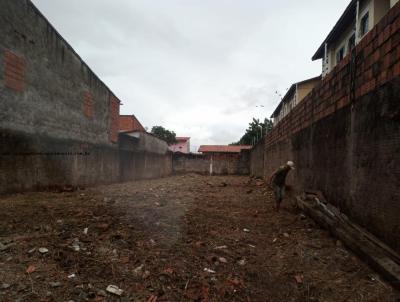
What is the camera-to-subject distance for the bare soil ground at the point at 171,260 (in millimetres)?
2227

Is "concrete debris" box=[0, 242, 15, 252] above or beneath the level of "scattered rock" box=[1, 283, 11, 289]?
above

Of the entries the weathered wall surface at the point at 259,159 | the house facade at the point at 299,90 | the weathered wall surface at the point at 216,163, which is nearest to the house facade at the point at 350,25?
the house facade at the point at 299,90

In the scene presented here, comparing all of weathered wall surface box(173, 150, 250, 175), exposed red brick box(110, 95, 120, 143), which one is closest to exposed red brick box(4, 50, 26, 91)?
exposed red brick box(110, 95, 120, 143)

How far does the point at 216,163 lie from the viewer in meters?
21.6

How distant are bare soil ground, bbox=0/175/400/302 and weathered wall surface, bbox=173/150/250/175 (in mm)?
16861

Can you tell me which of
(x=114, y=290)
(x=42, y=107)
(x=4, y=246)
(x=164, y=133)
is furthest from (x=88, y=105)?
(x=164, y=133)

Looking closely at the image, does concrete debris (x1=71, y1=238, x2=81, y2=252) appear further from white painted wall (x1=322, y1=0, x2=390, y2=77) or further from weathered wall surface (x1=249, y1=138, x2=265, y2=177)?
weathered wall surface (x1=249, y1=138, x2=265, y2=177)

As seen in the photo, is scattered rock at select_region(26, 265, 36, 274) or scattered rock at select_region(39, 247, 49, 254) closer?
scattered rock at select_region(26, 265, 36, 274)

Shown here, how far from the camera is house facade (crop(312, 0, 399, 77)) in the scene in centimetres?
885

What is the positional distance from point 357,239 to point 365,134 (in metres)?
1.12

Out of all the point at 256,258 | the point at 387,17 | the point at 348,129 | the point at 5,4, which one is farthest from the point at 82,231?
the point at 5,4

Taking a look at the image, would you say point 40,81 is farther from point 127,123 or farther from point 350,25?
point 127,123

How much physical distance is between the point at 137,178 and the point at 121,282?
11.9 meters

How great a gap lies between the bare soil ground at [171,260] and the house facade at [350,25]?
5.82 m
